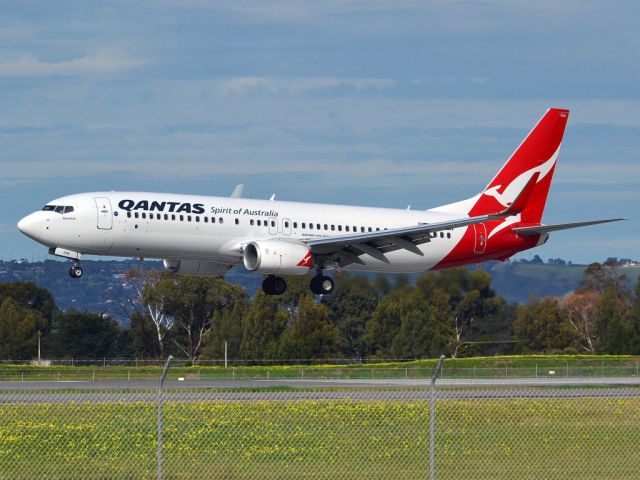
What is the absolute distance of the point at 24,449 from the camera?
83.8 feet

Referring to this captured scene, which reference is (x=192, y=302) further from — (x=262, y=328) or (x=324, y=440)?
(x=324, y=440)

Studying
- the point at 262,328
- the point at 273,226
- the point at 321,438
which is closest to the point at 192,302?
the point at 262,328

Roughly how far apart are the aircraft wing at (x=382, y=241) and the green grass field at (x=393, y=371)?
19.7 ft

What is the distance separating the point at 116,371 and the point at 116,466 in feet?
133

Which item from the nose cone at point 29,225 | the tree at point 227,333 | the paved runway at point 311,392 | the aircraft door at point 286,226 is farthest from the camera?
the tree at point 227,333

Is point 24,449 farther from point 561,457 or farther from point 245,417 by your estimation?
point 561,457

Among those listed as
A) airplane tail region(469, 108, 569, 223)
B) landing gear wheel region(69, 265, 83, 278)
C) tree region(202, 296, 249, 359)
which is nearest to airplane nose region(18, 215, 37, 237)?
landing gear wheel region(69, 265, 83, 278)

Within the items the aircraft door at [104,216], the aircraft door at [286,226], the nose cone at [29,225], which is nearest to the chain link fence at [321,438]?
the aircraft door at [104,216]

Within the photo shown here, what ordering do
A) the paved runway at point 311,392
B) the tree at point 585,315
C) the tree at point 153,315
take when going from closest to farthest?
the paved runway at point 311,392 < the tree at point 585,315 < the tree at point 153,315

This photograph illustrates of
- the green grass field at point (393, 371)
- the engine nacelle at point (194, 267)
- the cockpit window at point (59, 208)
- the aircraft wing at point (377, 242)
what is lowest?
the green grass field at point (393, 371)

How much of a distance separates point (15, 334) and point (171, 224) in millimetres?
59886

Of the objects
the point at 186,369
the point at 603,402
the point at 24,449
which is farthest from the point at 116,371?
the point at 24,449

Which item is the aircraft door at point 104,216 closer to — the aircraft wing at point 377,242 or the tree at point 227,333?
the aircraft wing at point 377,242

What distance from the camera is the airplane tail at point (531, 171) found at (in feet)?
205
